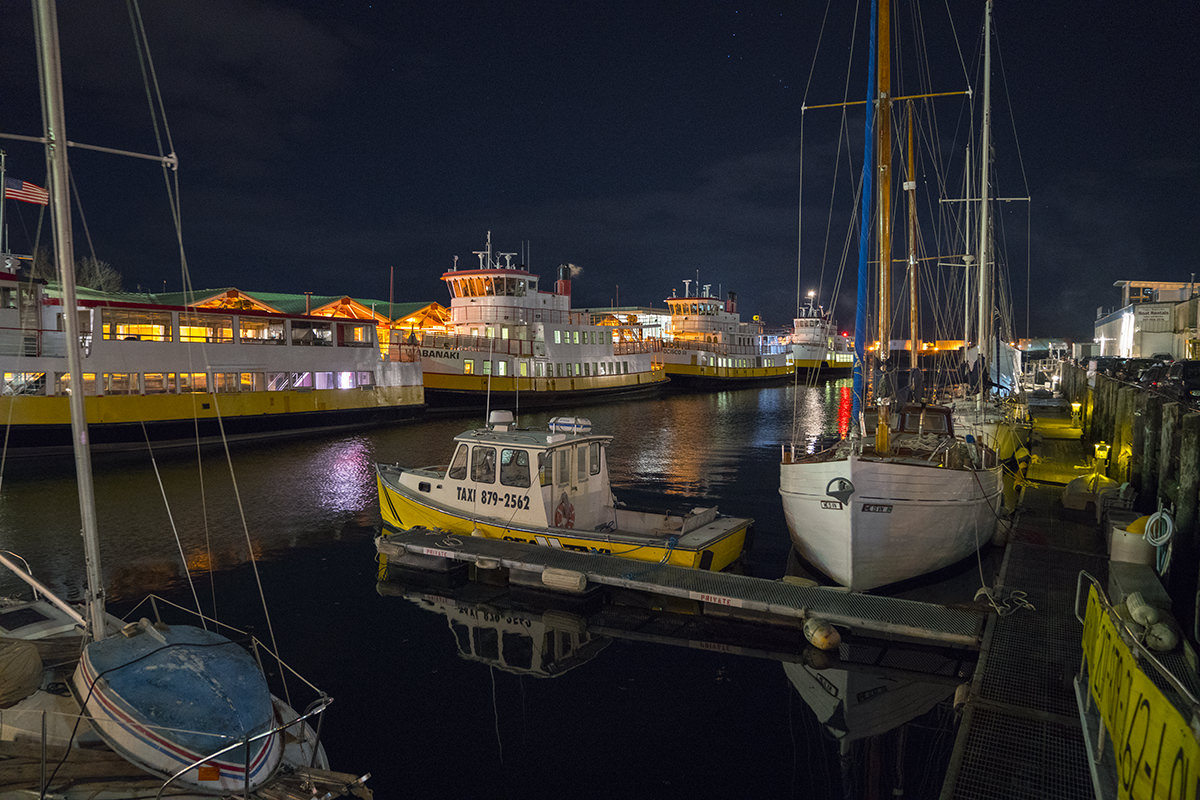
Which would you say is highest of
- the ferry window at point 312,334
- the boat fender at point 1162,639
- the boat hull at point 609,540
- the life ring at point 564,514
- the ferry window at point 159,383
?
the ferry window at point 312,334

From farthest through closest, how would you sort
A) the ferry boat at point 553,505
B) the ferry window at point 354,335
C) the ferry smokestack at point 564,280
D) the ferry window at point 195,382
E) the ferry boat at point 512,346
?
the ferry smokestack at point 564,280
the ferry boat at point 512,346
the ferry window at point 354,335
the ferry window at point 195,382
the ferry boat at point 553,505

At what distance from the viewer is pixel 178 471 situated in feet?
84.2

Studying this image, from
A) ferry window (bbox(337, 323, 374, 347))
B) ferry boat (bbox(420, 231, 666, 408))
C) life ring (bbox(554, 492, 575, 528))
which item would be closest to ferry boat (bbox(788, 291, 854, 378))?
ferry boat (bbox(420, 231, 666, 408))

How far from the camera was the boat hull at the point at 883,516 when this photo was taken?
38.2 ft

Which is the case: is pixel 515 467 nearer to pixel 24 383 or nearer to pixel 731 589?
pixel 731 589

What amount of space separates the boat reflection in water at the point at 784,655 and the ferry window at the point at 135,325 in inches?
950

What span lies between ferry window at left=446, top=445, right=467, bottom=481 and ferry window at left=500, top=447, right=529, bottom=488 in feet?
3.52

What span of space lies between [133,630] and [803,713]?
786cm

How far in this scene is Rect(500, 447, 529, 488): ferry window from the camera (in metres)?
13.7

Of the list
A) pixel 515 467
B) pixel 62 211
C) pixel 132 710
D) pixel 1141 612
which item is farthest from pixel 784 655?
pixel 62 211

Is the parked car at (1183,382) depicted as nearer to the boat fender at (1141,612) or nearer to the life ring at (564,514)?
the boat fender at (1141,612)

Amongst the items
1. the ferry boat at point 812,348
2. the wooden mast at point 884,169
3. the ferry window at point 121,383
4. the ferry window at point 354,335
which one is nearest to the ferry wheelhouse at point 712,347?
the ferry boat at point 812,348

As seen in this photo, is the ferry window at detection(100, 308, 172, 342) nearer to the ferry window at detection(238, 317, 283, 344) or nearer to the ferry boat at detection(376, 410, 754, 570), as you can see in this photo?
the ferry window at detection(238, 317, 283, 344)

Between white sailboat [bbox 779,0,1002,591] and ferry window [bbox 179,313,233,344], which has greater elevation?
ferry window [bbox 179,313,233,344]
